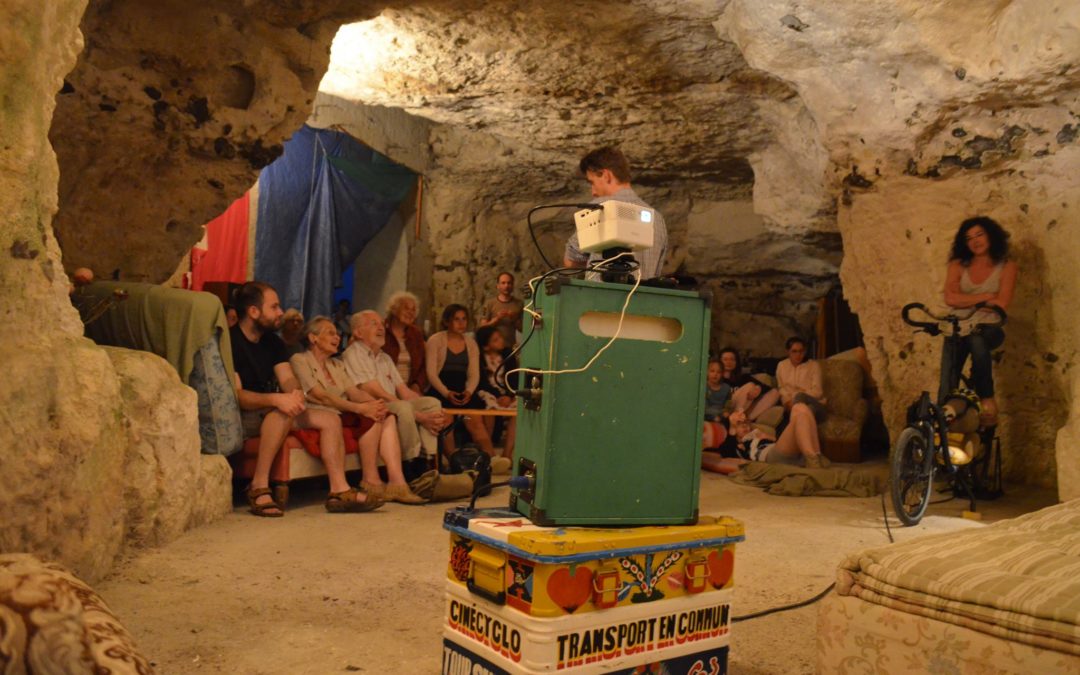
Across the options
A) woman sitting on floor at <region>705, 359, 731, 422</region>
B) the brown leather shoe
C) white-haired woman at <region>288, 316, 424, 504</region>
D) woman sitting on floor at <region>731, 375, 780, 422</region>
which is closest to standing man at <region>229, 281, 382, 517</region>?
white-haired woman at <region>288, 316, 424, 504</region>

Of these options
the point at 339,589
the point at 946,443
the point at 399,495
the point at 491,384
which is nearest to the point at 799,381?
the point at 946,443

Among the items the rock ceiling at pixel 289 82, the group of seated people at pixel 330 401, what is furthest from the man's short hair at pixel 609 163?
the rock ceiling at pixel 289 82

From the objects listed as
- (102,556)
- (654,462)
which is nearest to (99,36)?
(102,556)

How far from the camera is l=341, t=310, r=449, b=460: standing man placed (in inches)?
208

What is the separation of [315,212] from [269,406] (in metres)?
3.58

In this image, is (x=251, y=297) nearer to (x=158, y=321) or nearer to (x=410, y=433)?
(x=158, y=321)

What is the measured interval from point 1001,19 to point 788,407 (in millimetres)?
3805

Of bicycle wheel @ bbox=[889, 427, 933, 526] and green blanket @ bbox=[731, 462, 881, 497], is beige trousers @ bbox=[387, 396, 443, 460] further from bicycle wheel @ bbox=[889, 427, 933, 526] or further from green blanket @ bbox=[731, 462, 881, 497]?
bicycle wheel @ bbox=[889, 427, 933, 526]

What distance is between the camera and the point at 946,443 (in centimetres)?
501

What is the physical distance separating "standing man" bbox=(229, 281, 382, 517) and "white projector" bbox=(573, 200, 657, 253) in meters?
2.66

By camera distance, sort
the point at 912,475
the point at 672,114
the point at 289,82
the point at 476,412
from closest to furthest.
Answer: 1. the point at 912,475
2. the point at 289,82
3. the point at 476,412
4. the point at 672,114

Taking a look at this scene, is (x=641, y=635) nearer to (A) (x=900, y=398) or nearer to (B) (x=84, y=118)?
(B) (x=84, y=118)

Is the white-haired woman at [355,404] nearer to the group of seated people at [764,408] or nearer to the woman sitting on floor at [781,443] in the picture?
the group of seated people at [764,408]

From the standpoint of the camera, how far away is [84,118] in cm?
499
